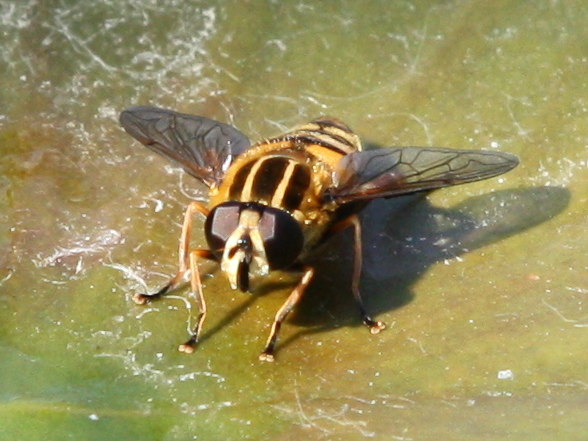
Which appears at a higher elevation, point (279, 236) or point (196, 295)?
point (279, 236)

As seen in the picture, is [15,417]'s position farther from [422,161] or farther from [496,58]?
[496,58]

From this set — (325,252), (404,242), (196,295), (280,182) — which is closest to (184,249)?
(196,295)

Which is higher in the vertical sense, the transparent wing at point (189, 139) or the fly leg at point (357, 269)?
the transparent wing at point (189, 139)

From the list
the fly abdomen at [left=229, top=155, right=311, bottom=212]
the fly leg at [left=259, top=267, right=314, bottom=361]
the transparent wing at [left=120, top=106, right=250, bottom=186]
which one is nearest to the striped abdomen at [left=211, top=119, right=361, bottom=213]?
the fly abdomen at [left=229, top=155, right=311, bottom=212]

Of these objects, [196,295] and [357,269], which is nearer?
[196,295]

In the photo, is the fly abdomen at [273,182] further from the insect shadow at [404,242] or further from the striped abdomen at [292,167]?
the insect shadow at [404,242]

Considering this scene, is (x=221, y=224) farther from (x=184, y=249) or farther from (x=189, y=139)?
(x=189, y=139)

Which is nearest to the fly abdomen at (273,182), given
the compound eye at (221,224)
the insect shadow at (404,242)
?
the compound eye at (221,224)
